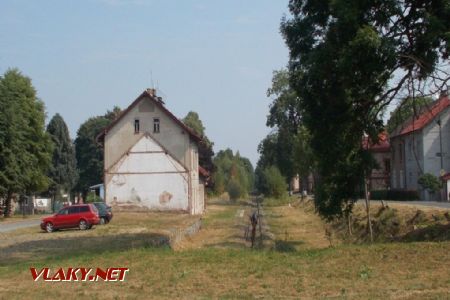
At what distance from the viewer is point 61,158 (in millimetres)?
91875

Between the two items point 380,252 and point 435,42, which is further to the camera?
point 435,42

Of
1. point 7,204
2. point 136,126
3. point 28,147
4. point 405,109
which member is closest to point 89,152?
point 28,147

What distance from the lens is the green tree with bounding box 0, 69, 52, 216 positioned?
192 feet

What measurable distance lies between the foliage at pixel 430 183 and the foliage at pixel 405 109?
3595 centimetres

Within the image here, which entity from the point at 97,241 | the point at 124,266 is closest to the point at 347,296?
the point at 124,266

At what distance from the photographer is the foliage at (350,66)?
68.6 ft

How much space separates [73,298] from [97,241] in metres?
18.1

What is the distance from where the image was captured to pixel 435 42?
21.1m

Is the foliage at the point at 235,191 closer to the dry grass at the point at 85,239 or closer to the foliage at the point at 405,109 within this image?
the dry grass at the point at 85,239

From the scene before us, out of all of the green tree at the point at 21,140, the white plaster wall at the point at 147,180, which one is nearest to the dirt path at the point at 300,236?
the white plaster wall at the point at 147,180

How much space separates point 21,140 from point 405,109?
149 ft

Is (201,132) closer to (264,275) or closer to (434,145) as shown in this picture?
(434,145)

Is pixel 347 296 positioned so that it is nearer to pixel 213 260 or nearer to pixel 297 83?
pixel 213 260

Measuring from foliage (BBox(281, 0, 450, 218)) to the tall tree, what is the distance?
233 ft
